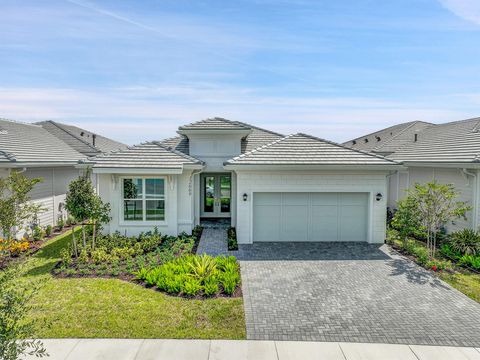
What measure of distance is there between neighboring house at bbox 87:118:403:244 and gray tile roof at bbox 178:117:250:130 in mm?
2471

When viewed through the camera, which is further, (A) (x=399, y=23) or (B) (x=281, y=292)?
(A) (x=399, y=23)

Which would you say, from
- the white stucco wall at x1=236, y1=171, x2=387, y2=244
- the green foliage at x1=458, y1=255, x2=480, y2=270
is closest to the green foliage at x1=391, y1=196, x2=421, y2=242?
the white stucco wall at x1=236, y1=171, x2=387, y2=244

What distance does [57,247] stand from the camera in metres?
12.2

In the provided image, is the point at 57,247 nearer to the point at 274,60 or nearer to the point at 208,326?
the point at 208,326

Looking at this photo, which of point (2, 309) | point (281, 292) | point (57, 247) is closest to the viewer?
point (2, 309)

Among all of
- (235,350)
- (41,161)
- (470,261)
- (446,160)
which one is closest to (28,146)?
(41,161)

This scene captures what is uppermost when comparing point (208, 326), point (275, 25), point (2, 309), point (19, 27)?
point (275, 25)

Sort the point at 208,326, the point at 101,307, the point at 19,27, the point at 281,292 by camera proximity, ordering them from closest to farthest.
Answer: the point at 208,326 → the point at 101,307 → the point at 281,292 → the point at 19,27

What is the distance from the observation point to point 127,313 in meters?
6.93

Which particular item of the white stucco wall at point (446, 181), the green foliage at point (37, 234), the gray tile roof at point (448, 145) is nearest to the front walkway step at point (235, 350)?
the white stucco wall at point (446, 181)

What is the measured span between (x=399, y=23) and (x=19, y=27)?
13.7 metres

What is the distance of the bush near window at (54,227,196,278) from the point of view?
9.49 meters

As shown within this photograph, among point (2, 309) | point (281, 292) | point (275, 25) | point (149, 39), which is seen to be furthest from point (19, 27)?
point (281, 292)

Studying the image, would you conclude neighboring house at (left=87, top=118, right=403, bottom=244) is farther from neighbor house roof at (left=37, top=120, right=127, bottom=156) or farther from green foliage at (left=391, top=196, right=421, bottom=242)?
neighbor house roof at (left=37, top=120, right=127, bottom=156)
